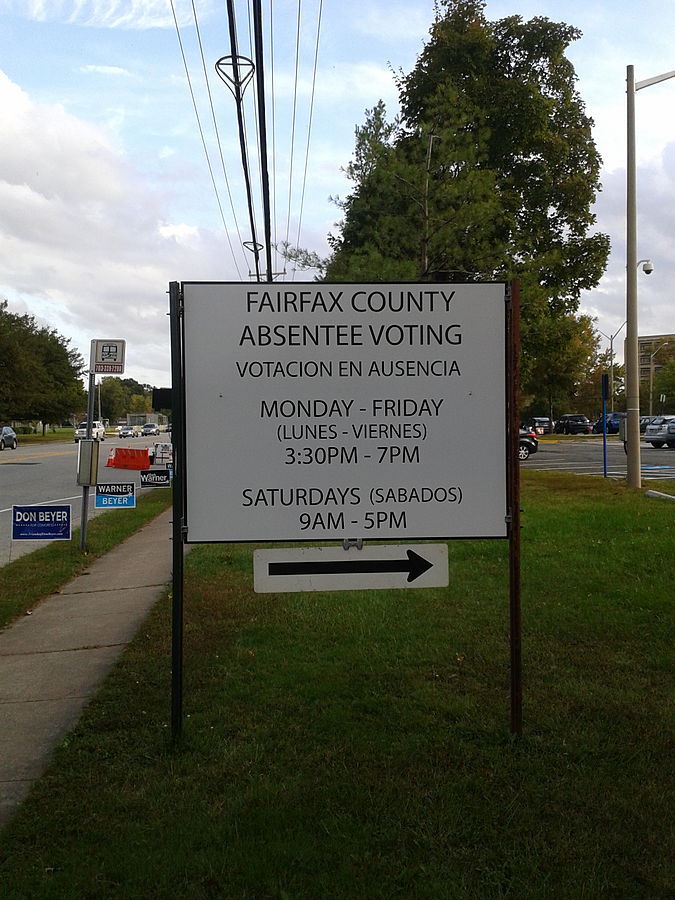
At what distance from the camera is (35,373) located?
65562mm

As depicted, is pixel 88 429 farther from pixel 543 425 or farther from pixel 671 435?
pixel 543 425

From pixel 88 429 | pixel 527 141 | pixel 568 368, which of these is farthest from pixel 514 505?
pixel 568 368

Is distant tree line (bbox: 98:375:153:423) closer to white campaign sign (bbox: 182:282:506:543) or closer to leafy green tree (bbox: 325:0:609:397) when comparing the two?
leafy green tree (bbox: 325:0:609:397)

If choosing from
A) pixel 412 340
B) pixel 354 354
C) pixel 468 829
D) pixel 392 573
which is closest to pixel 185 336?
pixel 354 354

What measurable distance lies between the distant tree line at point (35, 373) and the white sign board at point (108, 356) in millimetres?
53545

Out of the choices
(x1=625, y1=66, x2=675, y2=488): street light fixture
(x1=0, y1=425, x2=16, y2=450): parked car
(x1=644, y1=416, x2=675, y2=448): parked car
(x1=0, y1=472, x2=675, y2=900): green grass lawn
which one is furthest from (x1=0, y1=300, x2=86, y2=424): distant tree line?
(x1=0, y1=472, x2=675, y2=900): green grass lawn

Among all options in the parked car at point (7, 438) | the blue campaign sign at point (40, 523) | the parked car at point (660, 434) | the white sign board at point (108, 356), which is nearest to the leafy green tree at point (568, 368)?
the parked car at point (660, 434)

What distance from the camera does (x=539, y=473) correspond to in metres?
21.2

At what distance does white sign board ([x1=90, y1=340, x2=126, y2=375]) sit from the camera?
1088 cm

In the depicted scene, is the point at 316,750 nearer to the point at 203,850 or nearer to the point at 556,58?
the point at 203,850

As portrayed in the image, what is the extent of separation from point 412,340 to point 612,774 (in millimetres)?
2134

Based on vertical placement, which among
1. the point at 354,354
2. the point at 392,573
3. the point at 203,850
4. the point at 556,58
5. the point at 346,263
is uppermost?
the point at 556,58

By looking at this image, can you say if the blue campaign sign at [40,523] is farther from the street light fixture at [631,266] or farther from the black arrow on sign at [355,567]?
the street light fixture at [631,266]

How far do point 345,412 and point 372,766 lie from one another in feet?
5.32
